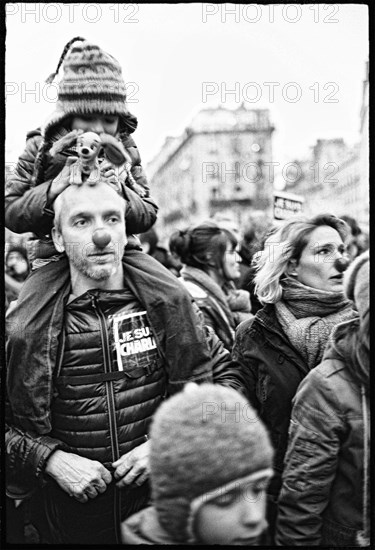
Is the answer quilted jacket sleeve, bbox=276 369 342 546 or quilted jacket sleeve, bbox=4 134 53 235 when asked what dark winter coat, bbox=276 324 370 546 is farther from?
quilted jacket sleeve, bbox=4 134 53 235

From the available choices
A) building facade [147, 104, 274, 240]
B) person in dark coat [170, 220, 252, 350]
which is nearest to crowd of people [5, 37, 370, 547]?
building facade [147, 104, 274, 240]

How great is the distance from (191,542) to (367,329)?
1.04 m

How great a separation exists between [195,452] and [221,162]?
1405mm

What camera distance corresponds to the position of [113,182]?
10.2 ft

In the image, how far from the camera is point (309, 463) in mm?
2854

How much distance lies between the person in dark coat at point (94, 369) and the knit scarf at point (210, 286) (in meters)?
1.46

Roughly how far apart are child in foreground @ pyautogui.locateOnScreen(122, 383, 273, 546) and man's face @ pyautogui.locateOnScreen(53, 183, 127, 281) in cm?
71

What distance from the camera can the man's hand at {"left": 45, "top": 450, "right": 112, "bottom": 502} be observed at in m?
3.04

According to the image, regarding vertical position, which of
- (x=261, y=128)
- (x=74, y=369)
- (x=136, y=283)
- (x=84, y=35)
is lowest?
(x=74, y=369)

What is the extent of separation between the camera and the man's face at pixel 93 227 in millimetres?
3045

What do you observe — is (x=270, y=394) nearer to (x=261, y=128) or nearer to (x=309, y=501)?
(x=309, y=501)

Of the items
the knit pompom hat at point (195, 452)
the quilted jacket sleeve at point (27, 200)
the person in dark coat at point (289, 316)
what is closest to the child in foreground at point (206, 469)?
the knit pompom hat at point (195, 452)

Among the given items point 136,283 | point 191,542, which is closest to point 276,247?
point 136,283

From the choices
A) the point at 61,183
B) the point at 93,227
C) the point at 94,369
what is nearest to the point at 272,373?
the point at 94,369
